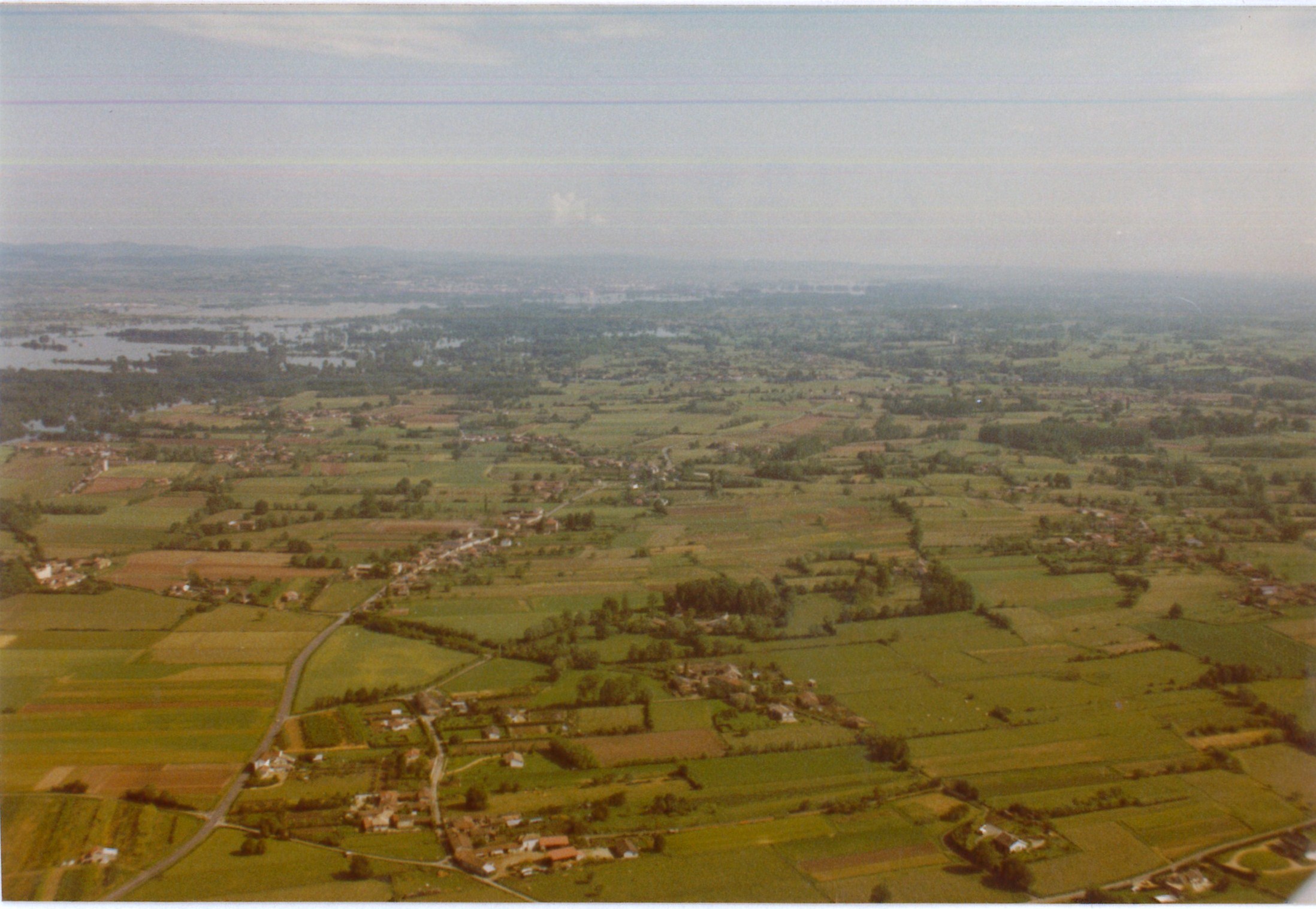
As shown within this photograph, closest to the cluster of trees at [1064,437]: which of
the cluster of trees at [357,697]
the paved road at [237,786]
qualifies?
the cluster of trees at [357,697]

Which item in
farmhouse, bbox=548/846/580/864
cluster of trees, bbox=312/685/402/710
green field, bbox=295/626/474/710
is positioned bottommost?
farmhouse, bbox=548/846/580/864

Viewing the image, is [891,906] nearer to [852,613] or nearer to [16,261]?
[852,613]

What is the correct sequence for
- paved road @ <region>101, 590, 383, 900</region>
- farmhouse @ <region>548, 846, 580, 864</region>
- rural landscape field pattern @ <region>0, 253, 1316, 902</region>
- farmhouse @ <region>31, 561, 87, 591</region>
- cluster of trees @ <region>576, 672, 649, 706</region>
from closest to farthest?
paved road @ <region>101, 590, 383, 900</region>, farmhouse @ <region>548, 846, 580, 864</region>, rural landscape field pattern @ <region>0, 253, 1316, 902</region>, cluster of trees @ <region>576, 672, 649, 706</region>, farmhouse @ <region>31, 561, 87, 591</region>

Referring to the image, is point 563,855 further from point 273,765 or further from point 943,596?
point 943,596

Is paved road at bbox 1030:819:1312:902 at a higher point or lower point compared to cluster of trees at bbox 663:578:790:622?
lower

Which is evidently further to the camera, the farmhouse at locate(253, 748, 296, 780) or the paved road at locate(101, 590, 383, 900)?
the farmhouse at locate(253, 748, 296, 780)

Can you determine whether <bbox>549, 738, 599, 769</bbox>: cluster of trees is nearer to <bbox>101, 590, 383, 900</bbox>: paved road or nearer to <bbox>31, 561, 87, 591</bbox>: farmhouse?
<bbox>101, 590, 383, 900</bbox>: paved road

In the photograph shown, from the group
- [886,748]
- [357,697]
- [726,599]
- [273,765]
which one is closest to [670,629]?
[726,599]

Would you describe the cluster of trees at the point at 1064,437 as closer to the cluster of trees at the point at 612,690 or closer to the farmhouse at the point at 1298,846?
A: the farmhouse at the point at 1298,846

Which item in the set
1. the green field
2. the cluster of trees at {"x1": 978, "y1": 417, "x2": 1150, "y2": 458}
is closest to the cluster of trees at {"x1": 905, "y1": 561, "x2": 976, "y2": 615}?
the cluster of trees at {"x1": 978, "y1": 417, "x2": 1150, "y2": 458}

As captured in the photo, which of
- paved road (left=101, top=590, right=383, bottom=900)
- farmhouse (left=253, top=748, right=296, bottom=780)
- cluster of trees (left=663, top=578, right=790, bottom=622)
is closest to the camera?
paved road (left=101, top=590, right=383, bottom=900)
